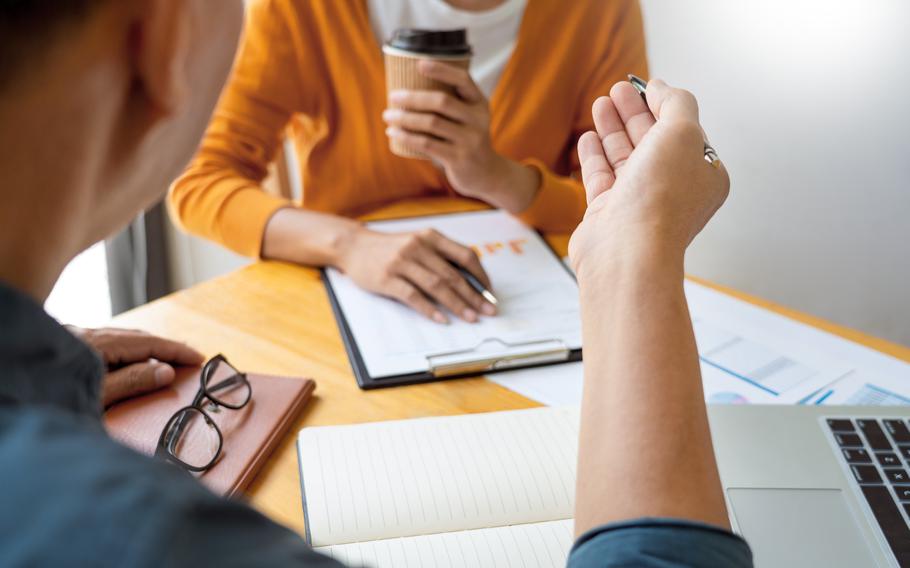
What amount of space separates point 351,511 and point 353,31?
81 centimetres

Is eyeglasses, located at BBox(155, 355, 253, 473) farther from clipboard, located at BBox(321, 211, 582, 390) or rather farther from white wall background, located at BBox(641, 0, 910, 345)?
white wall background, located at BBox(641, 0, 910, 345)

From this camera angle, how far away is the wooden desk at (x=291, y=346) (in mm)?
692

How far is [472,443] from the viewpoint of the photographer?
67 cm

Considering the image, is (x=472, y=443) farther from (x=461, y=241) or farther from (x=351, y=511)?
(x=461, y=241)

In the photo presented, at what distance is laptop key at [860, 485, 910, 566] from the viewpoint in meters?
0.56

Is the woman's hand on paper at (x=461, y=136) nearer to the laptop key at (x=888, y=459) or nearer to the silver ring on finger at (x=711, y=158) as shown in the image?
the silver ring on finger at (x=711, y=158)

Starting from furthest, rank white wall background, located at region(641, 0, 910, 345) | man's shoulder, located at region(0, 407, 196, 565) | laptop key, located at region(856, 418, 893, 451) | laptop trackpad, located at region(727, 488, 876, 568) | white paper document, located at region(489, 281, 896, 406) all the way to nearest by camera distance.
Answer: white wall background, located at region(641, 0, 910, 345) < white paper document, located at region(489, 281, 896, 406) < laptop key, located at region(856, 418, 893, 451) < laptop trackpad, located at region(727, 488, 876, 568) < man's shoulder, located at region(0, 407, 196, 565)

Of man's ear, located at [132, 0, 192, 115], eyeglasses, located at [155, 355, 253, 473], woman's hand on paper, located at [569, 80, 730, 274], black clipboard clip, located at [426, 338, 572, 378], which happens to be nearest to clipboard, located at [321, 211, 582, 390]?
black clipboard clip, located at [426, 338, 572, 378]

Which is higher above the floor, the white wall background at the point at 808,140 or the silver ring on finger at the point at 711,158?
the silver ring on finger at the point at 711,158

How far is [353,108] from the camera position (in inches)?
49.1

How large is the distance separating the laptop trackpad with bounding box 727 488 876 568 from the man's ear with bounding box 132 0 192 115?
18.3 inches

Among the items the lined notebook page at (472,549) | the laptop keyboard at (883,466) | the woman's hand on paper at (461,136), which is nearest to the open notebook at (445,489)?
the lined notebook page at (472,549)

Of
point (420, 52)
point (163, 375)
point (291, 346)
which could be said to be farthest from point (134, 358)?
point (420, 52)

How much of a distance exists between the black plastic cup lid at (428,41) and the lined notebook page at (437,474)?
1.45 feet
